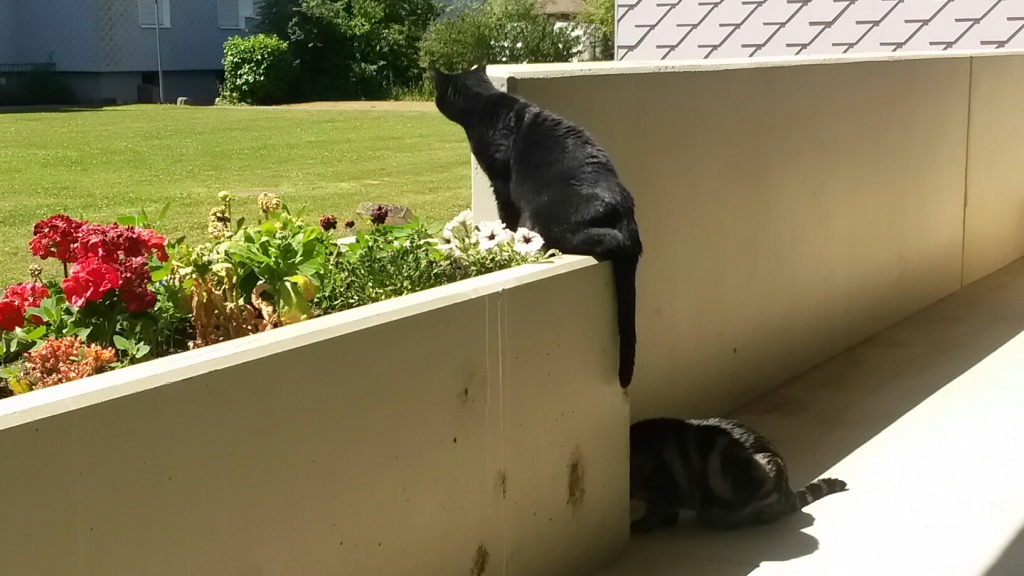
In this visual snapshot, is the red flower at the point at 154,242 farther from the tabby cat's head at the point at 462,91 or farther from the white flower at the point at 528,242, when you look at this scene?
the tabby cat's head at the point at 462,91

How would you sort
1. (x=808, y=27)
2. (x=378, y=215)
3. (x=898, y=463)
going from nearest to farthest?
(x=378, y=215) → (x=898, y=463) → (x=808, y=27)

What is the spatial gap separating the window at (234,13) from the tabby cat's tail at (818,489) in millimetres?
32597

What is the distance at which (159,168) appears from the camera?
46.9 ft

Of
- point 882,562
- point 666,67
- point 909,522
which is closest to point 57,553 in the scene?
point 882,562

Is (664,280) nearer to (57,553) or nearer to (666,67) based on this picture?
(666,67)

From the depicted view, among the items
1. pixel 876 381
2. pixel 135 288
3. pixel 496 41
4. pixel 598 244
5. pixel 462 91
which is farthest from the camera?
pixel 496 41

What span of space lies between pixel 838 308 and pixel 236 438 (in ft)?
15.3

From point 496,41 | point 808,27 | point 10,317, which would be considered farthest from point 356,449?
point 496,41

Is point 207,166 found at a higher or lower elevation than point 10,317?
lower

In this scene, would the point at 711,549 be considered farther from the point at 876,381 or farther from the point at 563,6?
the point at 563,6

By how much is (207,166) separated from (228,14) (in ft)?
72.1

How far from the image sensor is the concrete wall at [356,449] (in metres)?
2.26

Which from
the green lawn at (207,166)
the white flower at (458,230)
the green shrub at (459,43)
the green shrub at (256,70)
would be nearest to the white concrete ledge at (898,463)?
the white flower at (458,230)

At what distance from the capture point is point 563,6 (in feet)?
123
